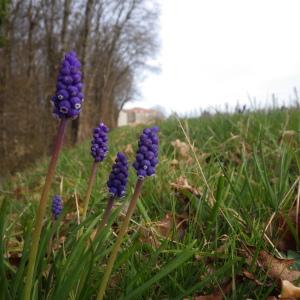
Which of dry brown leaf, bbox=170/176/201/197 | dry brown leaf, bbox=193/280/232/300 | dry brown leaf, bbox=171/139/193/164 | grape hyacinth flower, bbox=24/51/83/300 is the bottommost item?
dry brown leaf, bbox=193/280/232/300

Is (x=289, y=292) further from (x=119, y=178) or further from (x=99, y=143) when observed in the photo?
(x=99, y=143)

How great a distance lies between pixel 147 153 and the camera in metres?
1.26

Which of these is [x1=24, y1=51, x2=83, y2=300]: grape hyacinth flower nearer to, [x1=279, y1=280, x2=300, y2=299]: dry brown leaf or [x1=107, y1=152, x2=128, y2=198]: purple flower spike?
[x1=107, y1=152, x2=128, y2=198]: purple flower spike

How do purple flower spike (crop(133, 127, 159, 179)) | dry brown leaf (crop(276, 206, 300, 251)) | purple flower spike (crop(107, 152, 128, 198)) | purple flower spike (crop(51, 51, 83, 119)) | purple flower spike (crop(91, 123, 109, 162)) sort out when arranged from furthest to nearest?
dry brown leaf (crop(276, 206, 300, 251)) → purple flower spike (crop(91, 123, 109, 162)) → purple flower spike (crop(107, 152, 128, 198)) → purple flower spike (crop(133, 127, 159, 179)) → purple flower spike (crop(51, 51, 83, 119))

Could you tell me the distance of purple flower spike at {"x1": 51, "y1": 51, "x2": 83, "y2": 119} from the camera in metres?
1.13

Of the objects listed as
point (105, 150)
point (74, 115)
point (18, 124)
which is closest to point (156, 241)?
point (105, 150)

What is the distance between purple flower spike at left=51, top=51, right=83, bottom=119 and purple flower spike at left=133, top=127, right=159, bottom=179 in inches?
8.3

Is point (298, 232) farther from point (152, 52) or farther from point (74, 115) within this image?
point (152, 52)

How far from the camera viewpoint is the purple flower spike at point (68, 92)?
1.13 meters

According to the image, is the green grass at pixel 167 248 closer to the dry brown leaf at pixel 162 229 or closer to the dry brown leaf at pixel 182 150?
the dry brown leaf at pixel 162 229

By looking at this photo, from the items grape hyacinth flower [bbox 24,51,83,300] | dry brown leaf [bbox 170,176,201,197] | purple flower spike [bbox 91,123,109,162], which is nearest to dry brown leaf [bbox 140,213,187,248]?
dry brown leaf [bbox 170,176,201,197]

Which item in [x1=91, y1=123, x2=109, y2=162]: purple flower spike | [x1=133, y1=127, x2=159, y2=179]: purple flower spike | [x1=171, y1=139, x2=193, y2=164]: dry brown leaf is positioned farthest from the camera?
[x1=171, y1=139, x2=193, y2=164]: dry brown leaf

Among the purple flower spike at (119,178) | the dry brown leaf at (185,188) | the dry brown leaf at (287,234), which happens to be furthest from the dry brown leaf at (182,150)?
the purple flower spike at (119,178)

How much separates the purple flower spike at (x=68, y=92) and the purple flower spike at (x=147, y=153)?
21 centimetres
